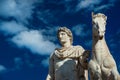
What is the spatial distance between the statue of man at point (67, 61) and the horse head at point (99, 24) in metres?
0.98

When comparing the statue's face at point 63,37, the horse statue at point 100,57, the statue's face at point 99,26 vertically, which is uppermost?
the statue's face at point 63,37

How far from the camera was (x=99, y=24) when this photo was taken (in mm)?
17016

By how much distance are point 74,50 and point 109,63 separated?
2005 millimetres

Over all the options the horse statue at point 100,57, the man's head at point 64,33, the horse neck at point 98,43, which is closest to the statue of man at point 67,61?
the man's head at point 64,33

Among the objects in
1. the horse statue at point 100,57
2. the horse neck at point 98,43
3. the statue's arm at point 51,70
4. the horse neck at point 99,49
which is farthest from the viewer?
the statue's arm at point 51,70

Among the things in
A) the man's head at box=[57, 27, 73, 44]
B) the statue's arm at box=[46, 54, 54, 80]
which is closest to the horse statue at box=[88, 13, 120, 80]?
the man's head at box=[57, 27, 73, 44]

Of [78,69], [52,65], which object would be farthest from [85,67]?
[52,65]

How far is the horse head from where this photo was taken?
55.6 feet

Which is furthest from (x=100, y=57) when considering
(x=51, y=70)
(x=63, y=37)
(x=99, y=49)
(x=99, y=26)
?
(x=51, y=70)

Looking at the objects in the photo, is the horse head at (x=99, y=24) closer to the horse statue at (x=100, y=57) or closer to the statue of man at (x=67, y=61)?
the horse statue at (x=100, y=57)

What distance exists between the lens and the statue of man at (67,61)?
17.8 m

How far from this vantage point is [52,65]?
18.5 meters

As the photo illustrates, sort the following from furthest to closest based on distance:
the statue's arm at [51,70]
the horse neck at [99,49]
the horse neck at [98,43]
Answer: the statue's arm at [51,70]
the horse neck at [98,43]
the horse neck at [99,49]

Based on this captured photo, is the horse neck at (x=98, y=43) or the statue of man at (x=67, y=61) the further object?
the statue of man at (x=67, y=61)
